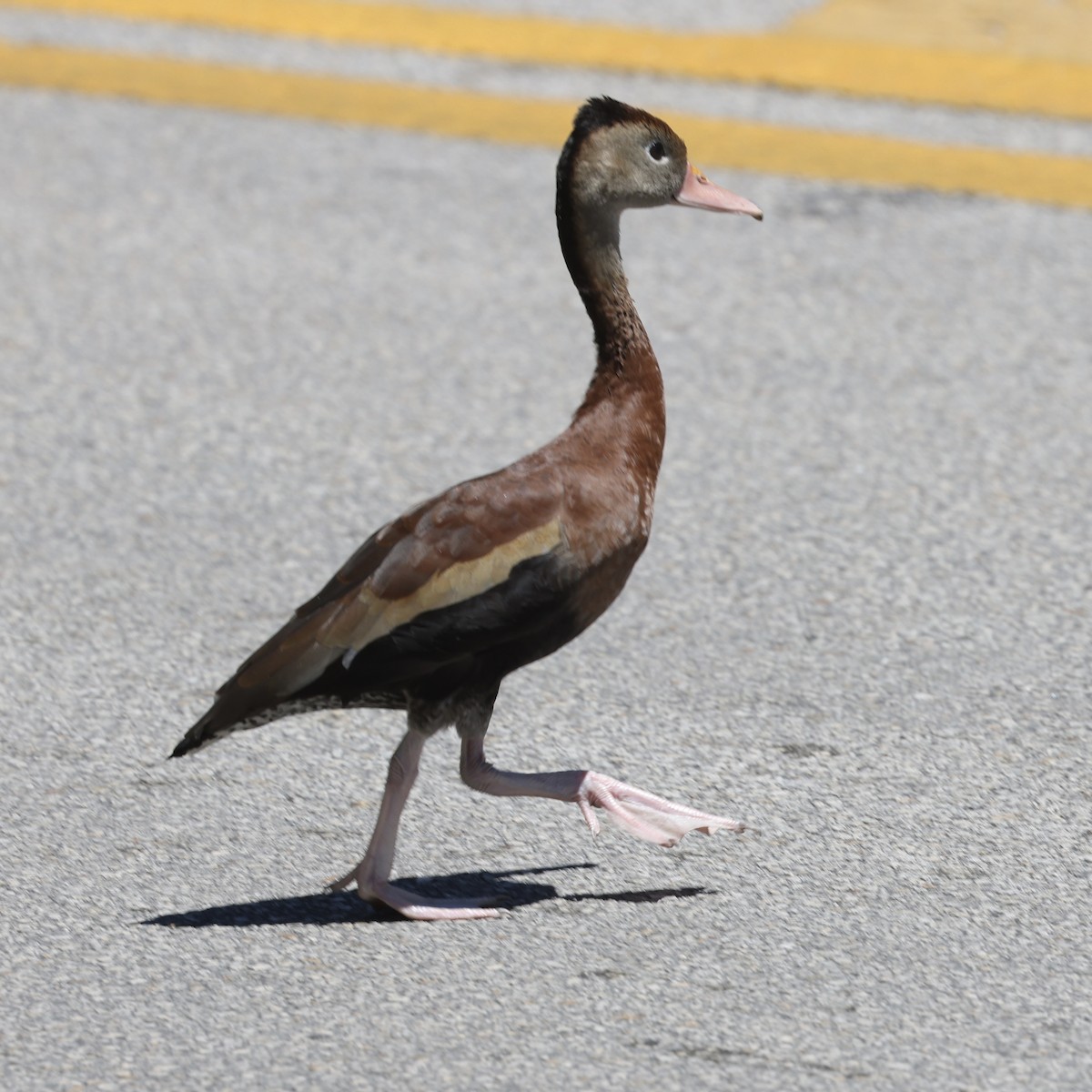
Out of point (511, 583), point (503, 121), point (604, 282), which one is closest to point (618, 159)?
point (604, 282)

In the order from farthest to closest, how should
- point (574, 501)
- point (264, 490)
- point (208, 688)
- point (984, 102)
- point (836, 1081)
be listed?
point (984, 102) < point (264, 490) < point (208, 688) < point (574, 501) < point (836, 1081)

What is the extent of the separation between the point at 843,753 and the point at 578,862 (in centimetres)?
74

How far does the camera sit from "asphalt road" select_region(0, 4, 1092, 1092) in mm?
3816

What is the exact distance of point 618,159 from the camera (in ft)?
14.2

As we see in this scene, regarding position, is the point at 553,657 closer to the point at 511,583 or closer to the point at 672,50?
the point at 511,583

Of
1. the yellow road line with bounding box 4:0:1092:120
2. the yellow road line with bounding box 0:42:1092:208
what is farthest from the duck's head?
the yellow road line with bounding box 4:0:1092:120

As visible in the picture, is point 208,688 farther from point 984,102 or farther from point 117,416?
point 984,102

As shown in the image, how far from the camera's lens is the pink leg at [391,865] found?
414cm

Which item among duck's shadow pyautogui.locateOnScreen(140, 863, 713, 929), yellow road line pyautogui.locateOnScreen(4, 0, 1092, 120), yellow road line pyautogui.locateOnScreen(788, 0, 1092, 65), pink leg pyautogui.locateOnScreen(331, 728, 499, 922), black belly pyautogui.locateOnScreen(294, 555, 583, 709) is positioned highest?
yellow road line pyautogui.locateOnScreen(788, 0, 1092, 65)

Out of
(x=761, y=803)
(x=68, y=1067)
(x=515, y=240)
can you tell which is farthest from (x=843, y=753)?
(x=515, y=240)

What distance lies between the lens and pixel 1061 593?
5695 mm

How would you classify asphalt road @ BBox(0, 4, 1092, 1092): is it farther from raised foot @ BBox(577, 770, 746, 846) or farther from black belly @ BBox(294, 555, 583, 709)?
black belly @ BBox(294, 555, 583, 709)

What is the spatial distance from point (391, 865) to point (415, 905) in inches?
3.8

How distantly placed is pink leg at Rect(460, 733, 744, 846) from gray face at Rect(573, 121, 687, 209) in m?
1.08
